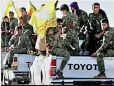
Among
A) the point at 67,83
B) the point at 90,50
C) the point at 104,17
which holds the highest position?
the point at 104,17

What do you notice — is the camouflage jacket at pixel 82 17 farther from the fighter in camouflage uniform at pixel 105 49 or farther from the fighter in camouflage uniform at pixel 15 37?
the fighter in camouflage uniform at pixel 15 37

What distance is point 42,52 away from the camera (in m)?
10.3

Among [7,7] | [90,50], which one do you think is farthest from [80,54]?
[7,7]

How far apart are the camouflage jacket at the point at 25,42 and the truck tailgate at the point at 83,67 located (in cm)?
65

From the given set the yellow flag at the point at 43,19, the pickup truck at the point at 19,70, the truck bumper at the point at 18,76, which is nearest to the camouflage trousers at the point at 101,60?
the yellow flag at the point at 43,19

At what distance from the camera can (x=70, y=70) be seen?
10.3 metres

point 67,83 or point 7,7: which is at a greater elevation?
point 7,7

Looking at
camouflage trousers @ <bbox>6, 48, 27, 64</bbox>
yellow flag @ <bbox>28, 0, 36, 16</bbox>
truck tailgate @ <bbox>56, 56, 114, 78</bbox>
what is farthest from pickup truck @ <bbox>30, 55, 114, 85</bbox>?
yellow flag @ <bbox>28, 0, 36, 16</bbox>

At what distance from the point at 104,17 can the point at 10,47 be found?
1.90 meters

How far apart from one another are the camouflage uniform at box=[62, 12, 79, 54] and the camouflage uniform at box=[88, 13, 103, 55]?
28 cm

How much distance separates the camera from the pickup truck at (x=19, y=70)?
407 inches

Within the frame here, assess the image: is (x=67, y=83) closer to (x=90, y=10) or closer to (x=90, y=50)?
(x=90, y=50)

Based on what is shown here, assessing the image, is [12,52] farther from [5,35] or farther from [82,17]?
[82,17]

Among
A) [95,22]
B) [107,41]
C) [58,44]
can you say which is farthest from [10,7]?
[107,41]
